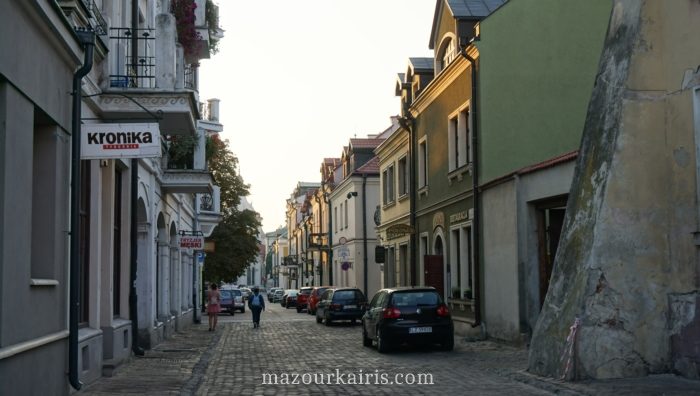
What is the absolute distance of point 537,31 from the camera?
19.5m

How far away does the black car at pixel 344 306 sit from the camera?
33.5m

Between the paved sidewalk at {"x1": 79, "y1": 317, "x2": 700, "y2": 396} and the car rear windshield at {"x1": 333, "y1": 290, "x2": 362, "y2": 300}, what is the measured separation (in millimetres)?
7971

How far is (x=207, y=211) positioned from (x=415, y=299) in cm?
2108

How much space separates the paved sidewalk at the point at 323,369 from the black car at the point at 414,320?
0.37 metres

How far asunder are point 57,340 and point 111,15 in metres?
7.12

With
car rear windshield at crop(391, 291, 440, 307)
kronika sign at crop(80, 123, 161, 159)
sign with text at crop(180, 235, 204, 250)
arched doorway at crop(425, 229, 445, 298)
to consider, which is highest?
kronika sign at crop(80, 123, 161, 159)

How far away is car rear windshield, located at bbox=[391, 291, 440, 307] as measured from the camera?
768 inches

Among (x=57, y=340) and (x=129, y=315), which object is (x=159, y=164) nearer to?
(x=129, y=315)

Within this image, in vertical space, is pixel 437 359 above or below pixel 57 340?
below

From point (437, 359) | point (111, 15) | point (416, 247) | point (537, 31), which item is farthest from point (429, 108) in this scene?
point (111, 15)

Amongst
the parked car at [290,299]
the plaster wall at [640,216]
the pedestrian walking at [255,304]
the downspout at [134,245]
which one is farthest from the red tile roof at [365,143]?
the plaster wall at [640,216]

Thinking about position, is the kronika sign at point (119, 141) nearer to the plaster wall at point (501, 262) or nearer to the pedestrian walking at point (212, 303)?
the plaster wall at point (501, 262)

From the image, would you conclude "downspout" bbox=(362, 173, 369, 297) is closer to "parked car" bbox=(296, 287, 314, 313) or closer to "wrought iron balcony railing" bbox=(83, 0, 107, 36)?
"parked car" bbox=(296, 287, 314, 313)

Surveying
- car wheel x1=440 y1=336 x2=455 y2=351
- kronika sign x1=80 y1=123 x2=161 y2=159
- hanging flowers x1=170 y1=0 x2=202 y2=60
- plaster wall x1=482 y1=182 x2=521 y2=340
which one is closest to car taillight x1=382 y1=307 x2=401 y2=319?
car wheel x1=440 y1=336 x2=455 y2=351
